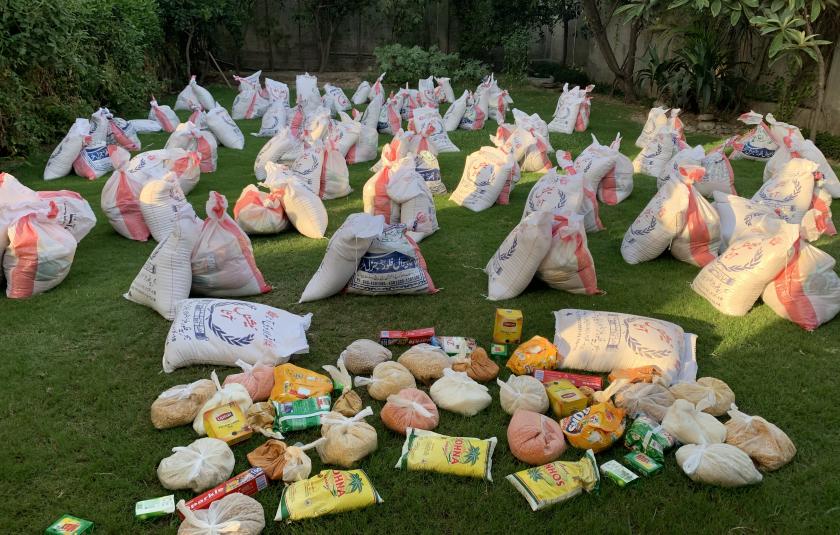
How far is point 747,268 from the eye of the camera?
10.7 ft

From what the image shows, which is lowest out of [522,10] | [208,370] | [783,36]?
[208,370]

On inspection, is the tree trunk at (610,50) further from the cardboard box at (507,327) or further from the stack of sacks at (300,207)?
the cardboard box at (507,327)

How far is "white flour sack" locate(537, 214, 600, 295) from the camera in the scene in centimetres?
339

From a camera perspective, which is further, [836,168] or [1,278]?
[836,168]

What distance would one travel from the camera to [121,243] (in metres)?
4.25

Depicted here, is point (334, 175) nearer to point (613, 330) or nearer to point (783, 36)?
point (613, 330)

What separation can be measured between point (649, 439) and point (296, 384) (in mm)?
1350

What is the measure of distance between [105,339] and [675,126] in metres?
5.55

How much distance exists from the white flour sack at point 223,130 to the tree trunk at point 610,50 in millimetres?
6021

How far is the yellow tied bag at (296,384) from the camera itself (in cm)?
249

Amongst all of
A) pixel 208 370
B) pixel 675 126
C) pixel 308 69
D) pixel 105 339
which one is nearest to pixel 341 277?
pixel 208 370

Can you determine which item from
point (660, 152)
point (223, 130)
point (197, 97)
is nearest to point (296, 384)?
point (660, 152)

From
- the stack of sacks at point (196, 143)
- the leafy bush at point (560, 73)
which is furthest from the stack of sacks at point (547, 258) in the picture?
the leafy bush at point (560, 73)

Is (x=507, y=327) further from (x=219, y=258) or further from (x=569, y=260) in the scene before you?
(x=219, y=258)
